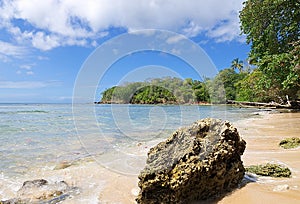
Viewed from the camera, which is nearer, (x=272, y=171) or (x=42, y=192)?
(x=272, y=171)

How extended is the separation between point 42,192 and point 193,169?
3013 mm

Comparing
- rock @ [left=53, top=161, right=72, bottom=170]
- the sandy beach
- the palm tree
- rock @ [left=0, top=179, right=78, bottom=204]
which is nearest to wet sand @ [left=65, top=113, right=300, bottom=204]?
the sandy beach

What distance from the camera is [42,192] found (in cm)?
466

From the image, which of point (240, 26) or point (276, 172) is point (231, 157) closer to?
point (276, 172)

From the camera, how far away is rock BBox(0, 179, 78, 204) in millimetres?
4387

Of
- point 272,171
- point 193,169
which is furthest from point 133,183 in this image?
point 272,171

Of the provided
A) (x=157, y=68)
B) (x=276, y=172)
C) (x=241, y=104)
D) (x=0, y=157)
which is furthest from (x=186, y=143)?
(x=241, y=104)

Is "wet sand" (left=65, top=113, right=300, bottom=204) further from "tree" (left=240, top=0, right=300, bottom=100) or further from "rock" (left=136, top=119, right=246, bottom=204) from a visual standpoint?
"tree" (left=240, top=0, right=300, bottom=100)

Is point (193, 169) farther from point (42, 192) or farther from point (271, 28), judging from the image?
point (271, 28)

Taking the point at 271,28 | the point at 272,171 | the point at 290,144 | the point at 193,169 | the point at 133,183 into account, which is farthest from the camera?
the point at 271,28

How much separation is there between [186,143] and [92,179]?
276cm

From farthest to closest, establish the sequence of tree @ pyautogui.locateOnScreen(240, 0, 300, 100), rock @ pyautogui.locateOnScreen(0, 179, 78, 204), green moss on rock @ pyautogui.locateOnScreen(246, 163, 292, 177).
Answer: tree @ pyautogui.locateOnScreen(240, 0, 300, 100) → rock @ pyautogui.locateOnScreen(0, 179, 78, 204) → green moss on rock @ pyautogui.locateOnScreen(246, 163, 292, 177)

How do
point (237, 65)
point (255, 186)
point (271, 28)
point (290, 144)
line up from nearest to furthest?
1. point (255, 186)
2. point (290, 144)
3. point (271, 28)
4. point (237, 65)

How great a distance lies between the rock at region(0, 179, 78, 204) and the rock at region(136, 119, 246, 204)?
177 centimetres
